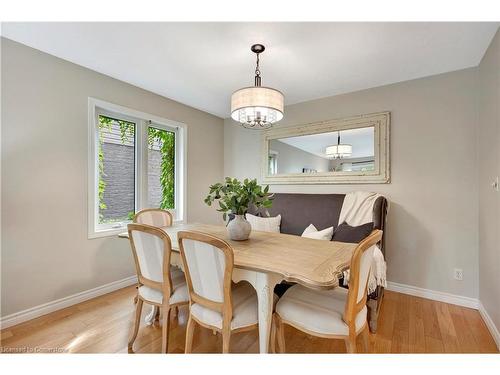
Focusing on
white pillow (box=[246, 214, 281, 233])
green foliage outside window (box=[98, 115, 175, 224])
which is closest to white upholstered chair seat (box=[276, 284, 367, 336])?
white pillow (box=[246, 214, 281, 233])

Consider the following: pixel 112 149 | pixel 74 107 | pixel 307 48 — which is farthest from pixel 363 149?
pixel 74 107

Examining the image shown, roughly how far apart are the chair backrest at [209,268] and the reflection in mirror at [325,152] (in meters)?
2.32

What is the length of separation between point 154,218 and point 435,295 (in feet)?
9.90

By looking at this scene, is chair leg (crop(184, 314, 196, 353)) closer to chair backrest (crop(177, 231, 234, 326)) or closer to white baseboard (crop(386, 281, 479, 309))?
chair backrest (crop(177, 231, 234, 326))

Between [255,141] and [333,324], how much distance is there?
9.83ft

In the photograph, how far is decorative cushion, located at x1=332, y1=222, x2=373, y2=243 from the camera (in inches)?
88.6

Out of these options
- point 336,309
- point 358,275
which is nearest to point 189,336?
point 336,309

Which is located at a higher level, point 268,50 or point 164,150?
point 268,50

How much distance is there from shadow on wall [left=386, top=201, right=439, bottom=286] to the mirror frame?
1.34 ft

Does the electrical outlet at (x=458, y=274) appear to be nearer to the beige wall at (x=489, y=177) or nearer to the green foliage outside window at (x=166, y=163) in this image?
the beige wall at (x=489, y=177)

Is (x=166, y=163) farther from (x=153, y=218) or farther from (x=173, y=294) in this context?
(x=173, y=294)

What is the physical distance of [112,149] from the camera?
2.80 m

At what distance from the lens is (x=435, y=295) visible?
99.4 inches

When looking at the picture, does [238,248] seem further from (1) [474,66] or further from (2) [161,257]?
(1) [474,66]
